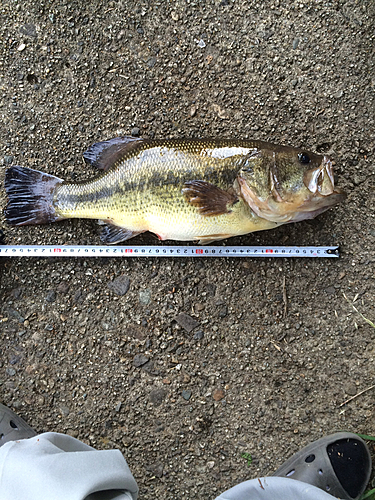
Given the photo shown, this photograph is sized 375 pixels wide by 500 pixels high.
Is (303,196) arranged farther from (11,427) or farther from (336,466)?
(11,427)

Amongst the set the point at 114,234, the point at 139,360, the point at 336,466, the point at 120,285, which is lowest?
the point at 336,466

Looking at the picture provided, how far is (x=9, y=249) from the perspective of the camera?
2746mm

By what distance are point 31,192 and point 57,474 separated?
190 centimetres

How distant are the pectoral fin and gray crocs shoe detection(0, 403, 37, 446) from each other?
217cm

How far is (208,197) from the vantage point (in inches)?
91.0

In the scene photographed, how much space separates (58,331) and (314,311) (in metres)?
2.06

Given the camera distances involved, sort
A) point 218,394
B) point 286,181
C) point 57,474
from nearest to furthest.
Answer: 1. point 57,474
2. point 286,181
3. point 218,394

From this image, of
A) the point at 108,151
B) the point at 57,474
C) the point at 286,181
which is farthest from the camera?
the point at 108,151

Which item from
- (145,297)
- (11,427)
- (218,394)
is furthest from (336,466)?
(11,427)

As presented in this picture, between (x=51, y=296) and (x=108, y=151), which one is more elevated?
(x=108, y=151)

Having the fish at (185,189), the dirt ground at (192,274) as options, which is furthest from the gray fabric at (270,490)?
the fish at (185,189)

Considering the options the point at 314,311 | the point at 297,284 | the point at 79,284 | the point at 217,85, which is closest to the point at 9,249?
the point at 79,284

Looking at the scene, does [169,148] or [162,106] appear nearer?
[169,148]

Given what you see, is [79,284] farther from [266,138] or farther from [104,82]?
[266,138]
